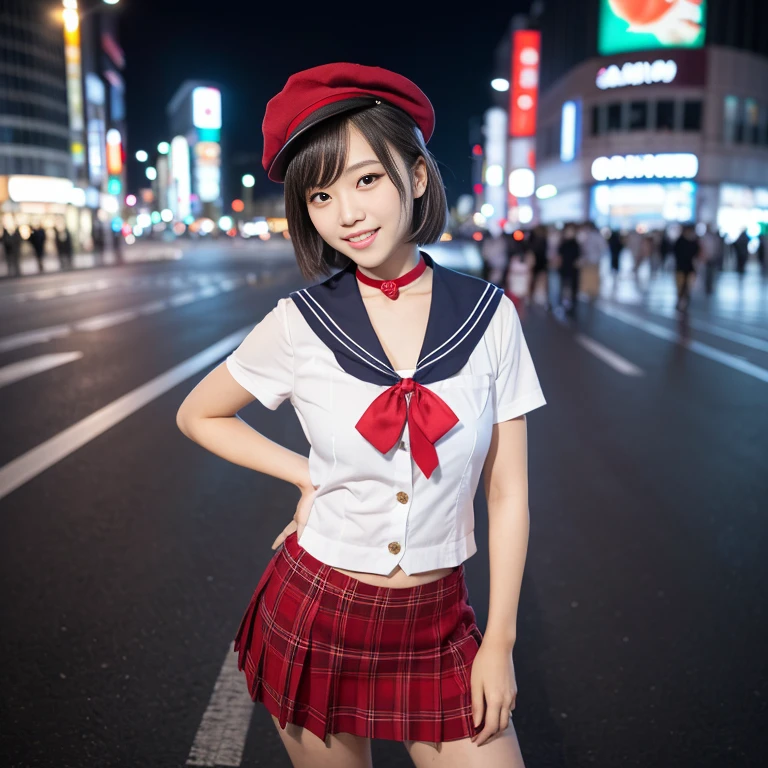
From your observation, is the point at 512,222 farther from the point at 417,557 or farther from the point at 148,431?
the point at 417,557

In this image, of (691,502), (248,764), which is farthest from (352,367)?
(691,502)

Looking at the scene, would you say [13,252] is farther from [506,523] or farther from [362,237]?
[506,523]

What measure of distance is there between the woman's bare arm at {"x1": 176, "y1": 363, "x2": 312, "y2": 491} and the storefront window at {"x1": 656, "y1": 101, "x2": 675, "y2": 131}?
63921 millimetres

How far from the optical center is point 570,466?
A: 269 inches

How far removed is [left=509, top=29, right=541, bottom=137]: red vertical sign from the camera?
8631 cm

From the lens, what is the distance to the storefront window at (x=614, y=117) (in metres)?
61.9

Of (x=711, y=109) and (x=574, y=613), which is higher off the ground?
(x=711, y=109)

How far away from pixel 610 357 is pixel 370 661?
36.6 feet

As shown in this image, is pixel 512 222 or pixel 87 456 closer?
pixel 87 456

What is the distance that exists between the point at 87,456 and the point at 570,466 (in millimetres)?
3594

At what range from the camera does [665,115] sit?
6131cm

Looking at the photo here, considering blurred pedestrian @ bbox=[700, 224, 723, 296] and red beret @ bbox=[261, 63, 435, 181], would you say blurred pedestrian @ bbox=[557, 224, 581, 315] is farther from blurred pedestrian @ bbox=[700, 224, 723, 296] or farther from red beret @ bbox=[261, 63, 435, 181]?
red beret @ bbox=[261, 63, 435, 181]

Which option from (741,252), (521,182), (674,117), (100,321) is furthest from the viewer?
(521,182)

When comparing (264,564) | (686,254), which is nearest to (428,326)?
(264,564)
